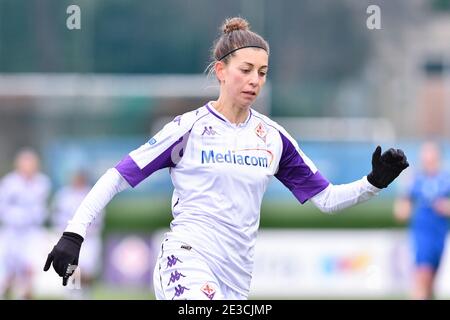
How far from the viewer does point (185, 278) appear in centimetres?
625

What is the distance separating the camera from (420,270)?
1553 cm

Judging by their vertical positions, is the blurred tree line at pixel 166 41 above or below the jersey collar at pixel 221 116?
above

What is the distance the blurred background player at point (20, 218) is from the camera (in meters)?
18.0

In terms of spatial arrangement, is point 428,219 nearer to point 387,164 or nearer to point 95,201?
point 387,164

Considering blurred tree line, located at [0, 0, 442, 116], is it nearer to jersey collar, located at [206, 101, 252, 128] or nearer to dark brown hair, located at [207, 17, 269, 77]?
dark brown hair, located at [207, 17, 269, 77]

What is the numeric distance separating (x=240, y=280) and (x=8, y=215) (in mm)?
12140

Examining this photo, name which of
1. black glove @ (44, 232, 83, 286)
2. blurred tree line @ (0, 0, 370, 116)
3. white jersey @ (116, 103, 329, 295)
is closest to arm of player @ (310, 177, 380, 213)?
white jersey @ (116, 103, 329, 295)

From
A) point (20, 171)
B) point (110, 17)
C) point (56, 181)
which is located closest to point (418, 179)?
point (20, 171)

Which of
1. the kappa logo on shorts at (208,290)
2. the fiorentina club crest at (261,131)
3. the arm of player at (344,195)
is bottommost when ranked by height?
the kappa logo on shorts at (208,290)

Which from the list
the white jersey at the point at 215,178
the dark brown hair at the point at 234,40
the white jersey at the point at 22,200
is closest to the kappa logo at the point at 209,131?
the white jersey at the point at 215,178

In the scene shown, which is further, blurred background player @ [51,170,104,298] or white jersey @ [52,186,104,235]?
white jersey @ [52,186,104,235]

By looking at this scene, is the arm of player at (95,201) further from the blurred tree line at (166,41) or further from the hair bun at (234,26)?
the blurred tree line at (166,41)

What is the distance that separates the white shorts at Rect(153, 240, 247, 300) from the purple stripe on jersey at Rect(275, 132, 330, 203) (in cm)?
75

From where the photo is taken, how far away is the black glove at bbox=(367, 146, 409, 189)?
6535 mm
